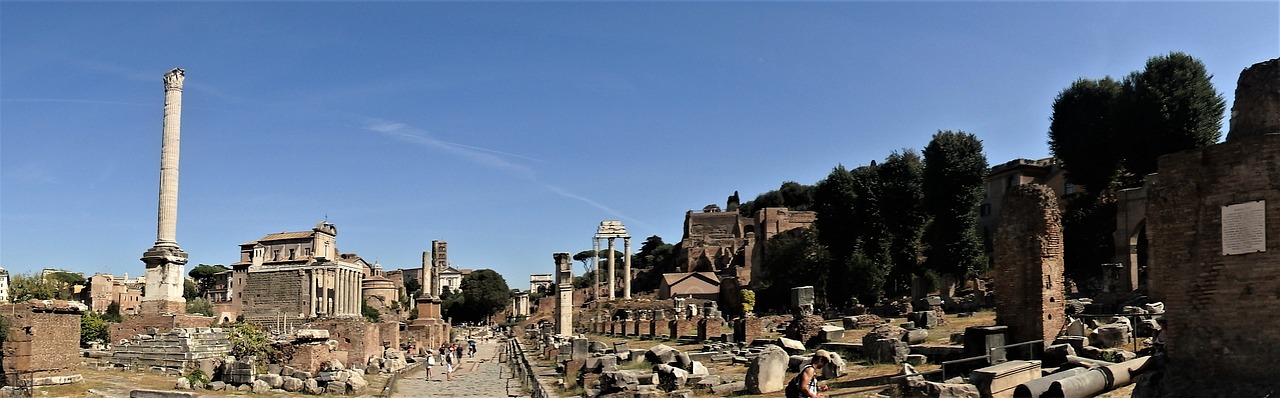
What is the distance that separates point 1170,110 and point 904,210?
14.2m

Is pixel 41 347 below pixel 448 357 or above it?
above

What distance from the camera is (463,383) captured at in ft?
84.4

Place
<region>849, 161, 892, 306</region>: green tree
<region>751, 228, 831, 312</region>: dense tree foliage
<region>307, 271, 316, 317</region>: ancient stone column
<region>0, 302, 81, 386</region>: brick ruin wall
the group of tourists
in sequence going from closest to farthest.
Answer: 1. <region>0, 302, 81, 386</region>: brick ruin wall
2. the group of tourists
3. <region>849, 161, 892, 306</region>: green tree
4. <region>751, 228, 831, 312</region>: dense tree foliage
5. <region>307, 271, 316, 317</region>: ancient stone column

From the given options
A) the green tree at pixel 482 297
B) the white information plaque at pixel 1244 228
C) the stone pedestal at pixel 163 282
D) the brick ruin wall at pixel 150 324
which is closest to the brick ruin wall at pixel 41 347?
the brick ruin wall at pixel 150 324

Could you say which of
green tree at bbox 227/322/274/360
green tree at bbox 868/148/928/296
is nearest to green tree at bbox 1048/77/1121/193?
green tree at bbox 868/148/928/296

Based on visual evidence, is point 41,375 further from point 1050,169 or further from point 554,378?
point 1050,169

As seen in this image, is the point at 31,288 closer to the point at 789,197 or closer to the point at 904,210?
the point at 904,210

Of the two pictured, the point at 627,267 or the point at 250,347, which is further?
the point at 627,267

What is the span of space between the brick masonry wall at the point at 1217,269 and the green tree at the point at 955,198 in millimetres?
34916

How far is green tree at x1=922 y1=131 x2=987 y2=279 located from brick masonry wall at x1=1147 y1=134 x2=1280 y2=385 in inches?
1375

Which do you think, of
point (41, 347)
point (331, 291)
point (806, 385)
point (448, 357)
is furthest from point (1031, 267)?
point (331, 291)

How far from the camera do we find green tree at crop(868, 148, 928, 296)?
48844mm

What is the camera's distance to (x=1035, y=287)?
47.9 feet

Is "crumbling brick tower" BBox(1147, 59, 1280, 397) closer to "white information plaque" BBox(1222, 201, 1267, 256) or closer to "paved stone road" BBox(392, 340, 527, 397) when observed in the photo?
"white information plaque" BBox(1222, 201, 1267, 256)
